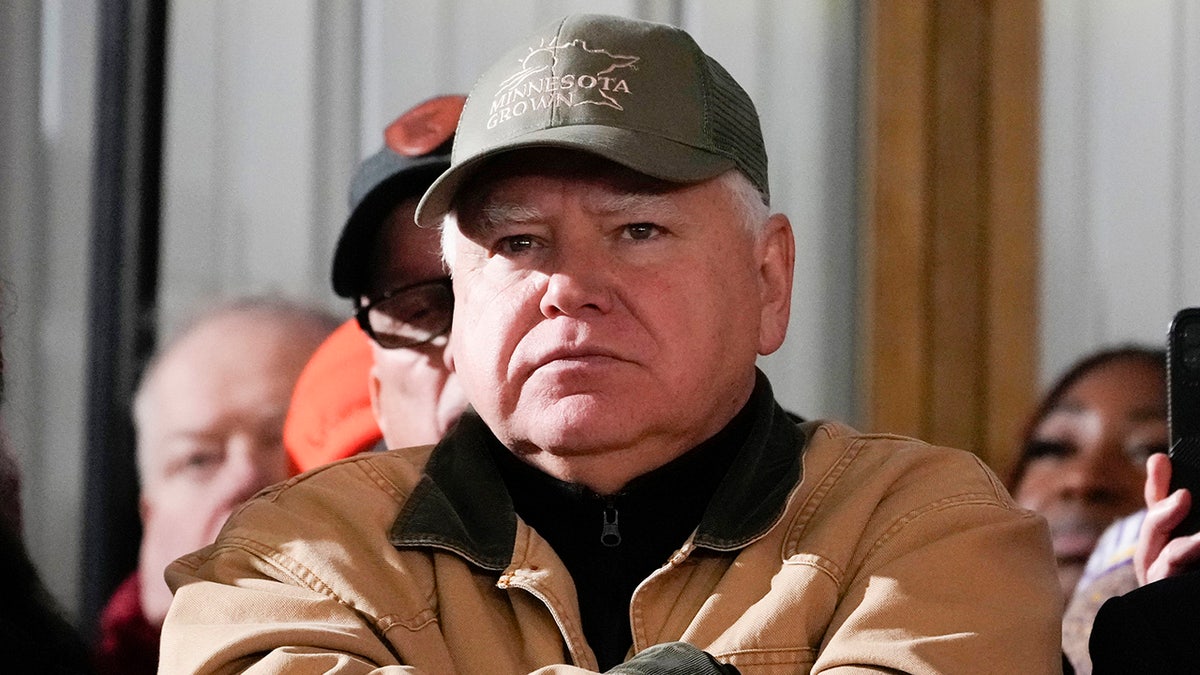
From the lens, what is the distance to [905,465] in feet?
3.89

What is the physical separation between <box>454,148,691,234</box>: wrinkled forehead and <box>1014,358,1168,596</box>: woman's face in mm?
1671

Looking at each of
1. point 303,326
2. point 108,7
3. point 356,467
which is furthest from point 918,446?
point 108,7

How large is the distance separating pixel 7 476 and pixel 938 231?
215 cm

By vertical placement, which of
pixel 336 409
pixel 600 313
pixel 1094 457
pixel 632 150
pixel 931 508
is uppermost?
pixel 632 150

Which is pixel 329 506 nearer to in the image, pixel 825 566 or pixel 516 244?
pixel 516 244

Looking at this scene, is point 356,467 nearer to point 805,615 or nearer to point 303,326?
point 805,615

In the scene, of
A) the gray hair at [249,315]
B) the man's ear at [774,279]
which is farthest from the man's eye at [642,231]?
the gray hair at [249,315]

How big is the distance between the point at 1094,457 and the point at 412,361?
1.44 metres

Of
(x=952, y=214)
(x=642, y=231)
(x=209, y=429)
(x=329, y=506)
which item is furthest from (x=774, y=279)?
(x=952, y=214)

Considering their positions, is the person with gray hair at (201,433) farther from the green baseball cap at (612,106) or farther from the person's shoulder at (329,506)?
the green baseball cap at (612,106)

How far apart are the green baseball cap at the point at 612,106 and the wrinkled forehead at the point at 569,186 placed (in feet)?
0.07

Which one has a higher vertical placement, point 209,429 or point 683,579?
point 683,579

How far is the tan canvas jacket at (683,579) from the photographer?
1040 millimetres

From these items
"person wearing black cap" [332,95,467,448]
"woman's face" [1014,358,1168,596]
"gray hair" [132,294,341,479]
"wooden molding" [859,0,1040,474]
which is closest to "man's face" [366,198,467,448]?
"person wearing black cap" [332,95,467,448]
